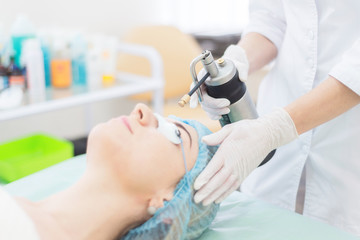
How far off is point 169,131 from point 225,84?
0.18 m

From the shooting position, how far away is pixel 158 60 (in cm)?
239

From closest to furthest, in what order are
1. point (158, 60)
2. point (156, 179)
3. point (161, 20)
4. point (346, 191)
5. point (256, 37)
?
1. point (156, 179)
2. point (346, 191)
3. point (256, 37)
4. point (158, 60)
5. point (161, 20)

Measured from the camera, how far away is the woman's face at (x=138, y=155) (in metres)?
1.05

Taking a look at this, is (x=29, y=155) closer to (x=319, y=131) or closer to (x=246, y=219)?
(x=246, y=219)

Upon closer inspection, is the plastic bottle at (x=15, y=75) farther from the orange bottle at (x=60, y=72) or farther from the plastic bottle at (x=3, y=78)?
the orange bottle at (x=60, y=72)

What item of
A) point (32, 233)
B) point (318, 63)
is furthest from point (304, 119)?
point (32, 233)

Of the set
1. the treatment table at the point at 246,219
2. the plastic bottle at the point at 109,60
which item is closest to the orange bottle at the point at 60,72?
the plastic bottle at the point at 109,60

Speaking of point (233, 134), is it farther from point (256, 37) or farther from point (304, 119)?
point (256, 37)

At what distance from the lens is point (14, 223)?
2.96ft

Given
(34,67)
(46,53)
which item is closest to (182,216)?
(34,67)

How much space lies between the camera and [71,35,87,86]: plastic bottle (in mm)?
2217

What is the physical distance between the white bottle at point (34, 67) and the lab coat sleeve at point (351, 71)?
136 centimetres

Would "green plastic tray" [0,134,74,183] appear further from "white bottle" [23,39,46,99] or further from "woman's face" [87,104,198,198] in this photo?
"woman's face" [87,104,198,198]

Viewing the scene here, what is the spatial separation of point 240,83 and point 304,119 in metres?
0.18
